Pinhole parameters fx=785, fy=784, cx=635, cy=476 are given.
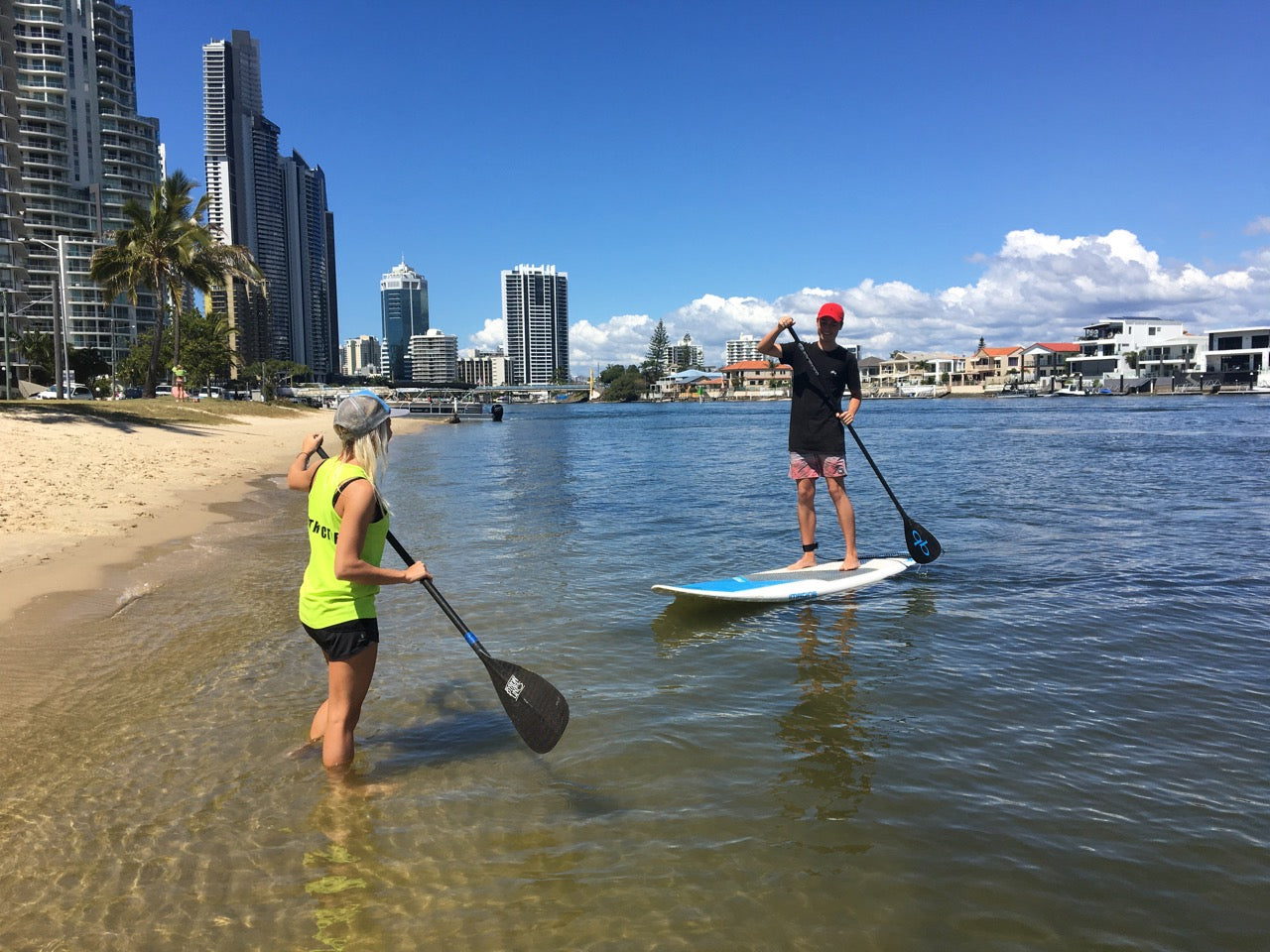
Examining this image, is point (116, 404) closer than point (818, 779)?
No

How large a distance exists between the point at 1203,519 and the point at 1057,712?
10.4 m

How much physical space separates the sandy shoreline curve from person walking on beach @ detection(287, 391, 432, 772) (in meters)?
4.81

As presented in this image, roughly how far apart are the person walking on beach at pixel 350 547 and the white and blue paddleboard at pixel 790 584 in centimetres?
355

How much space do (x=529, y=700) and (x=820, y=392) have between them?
5.07 m

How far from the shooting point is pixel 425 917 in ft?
10.9

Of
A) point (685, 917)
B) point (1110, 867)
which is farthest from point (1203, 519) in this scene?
point (685, 917)

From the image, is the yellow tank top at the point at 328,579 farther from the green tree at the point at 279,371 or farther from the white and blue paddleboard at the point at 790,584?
the green tree at the point at 279,371

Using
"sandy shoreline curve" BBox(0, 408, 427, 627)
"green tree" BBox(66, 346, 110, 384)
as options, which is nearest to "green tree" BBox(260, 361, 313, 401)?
"green tree" BBox(66, 346, 110, 384)

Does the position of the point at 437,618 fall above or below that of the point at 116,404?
below

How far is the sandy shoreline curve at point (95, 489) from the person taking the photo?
375 inches

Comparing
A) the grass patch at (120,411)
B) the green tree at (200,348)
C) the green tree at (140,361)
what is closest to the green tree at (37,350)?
the green tree at (140,361)

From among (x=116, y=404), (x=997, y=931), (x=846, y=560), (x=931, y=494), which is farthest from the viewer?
(x=116, y=404)

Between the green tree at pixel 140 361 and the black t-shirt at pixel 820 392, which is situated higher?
the green tree at pixel 140 361

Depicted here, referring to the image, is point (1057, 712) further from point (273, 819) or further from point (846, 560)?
point (273, 819)
